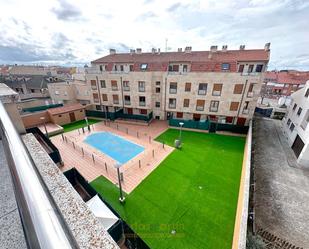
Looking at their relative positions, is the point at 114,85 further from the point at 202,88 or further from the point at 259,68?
the point at 259,68

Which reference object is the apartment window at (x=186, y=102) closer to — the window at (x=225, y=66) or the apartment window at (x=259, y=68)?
the window at (x=225, y=66)

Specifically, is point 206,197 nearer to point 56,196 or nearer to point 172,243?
point 172,243

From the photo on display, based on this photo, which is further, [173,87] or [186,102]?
[186,102]

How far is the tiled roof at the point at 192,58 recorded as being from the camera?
20156mm

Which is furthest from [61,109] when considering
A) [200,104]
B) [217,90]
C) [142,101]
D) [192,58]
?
[217,90]

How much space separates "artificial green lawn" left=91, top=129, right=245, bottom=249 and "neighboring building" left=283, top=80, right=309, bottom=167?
15.9ft

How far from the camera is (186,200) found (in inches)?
397

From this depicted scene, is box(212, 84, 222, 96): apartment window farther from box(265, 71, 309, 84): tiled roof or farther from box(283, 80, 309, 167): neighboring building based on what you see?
box(265, 71, 309, 84): tiled roof

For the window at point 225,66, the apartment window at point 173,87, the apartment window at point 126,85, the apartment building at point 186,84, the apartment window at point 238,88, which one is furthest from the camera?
the apartment window at point 126,85

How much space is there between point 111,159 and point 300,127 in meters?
18.5

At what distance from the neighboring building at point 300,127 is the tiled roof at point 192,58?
20.0 feet

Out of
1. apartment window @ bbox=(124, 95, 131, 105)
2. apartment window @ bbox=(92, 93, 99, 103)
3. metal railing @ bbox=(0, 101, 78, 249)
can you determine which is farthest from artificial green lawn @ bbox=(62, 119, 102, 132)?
metal railing @ bbox=(0, 101, 78, 249)

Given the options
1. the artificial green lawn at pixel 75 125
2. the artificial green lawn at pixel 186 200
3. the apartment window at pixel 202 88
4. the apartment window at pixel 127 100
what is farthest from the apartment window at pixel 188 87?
the artificial green lawn at pixel 75 125

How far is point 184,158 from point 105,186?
292 inches
